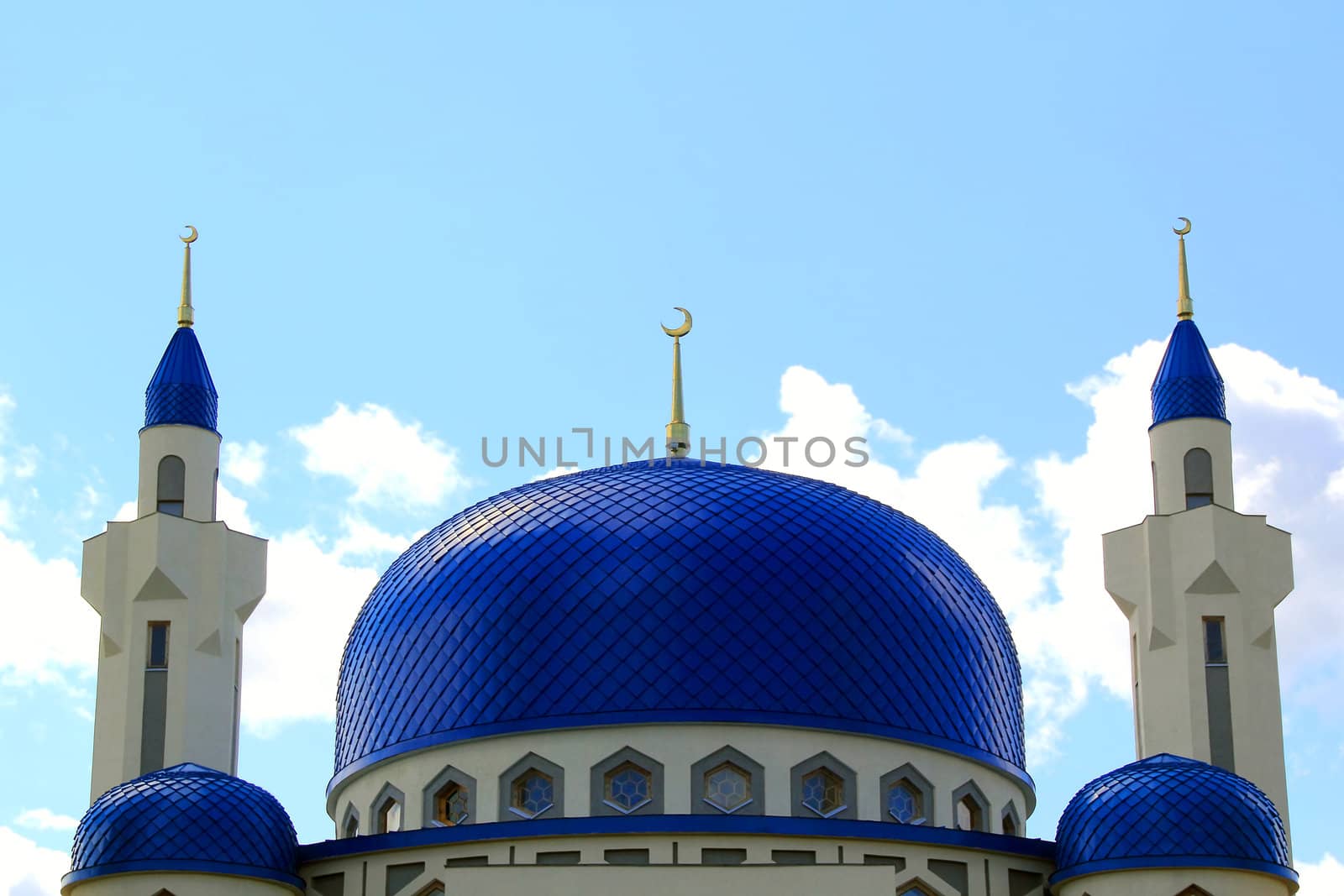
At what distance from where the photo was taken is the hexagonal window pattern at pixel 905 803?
68.3ft

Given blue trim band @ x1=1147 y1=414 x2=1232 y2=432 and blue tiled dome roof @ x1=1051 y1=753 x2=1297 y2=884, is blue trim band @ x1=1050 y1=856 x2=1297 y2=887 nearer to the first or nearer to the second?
blue tiled dome roof @ x1=1051 y1=753 x2=1297 y2=884

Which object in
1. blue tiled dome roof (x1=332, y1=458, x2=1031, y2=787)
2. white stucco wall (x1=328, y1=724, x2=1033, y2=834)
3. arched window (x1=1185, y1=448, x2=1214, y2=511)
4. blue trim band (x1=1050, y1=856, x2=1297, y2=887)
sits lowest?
blue trim band (x1=1050, y1=856, x2=1297, y2=887)

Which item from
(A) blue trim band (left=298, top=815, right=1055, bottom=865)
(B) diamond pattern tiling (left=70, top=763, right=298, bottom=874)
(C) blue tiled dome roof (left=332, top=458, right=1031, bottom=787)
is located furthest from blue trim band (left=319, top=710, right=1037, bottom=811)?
(B) diamond pattern tiling (left=70, top=763, right=298, bottom=874)

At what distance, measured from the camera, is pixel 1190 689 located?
21.9 meters

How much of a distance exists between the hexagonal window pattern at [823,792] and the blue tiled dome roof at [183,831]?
461cm

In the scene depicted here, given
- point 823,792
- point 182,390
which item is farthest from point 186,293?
point 823,792

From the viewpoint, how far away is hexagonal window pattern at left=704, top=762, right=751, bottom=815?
20250 mm

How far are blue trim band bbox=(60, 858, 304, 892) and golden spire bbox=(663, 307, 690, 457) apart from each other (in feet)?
23.4

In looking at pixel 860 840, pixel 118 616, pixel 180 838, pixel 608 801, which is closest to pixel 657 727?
pixel 608 801

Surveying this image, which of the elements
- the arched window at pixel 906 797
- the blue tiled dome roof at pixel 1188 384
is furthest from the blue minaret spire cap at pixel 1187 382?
the arched window at pixel 906 797

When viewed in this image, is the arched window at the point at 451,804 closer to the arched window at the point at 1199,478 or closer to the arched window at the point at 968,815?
the arched window at the point at 968,815

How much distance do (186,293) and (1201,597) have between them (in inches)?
436

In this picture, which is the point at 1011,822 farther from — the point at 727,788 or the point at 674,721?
the point at 674,721

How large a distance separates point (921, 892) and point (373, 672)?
575cm
